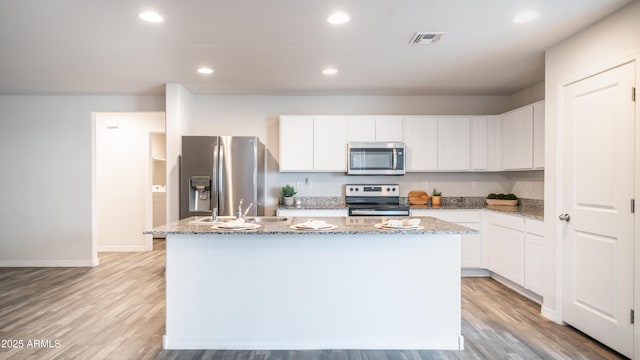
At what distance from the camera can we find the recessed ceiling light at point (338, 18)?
2556mm

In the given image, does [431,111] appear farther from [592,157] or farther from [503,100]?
[592,157]

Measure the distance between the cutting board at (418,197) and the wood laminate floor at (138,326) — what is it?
1.13m

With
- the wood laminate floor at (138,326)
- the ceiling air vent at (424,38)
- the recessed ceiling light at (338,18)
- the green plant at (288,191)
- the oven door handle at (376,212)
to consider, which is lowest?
the wood laminate floor at (138,326)

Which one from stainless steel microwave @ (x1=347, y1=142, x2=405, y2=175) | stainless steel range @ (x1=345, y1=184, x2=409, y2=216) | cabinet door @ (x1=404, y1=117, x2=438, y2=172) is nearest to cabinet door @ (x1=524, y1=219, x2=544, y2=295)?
cabinet door @ (x1=404, y1=117, x2=438, y2=172)

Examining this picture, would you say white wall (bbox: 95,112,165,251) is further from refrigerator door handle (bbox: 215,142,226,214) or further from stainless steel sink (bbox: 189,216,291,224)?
stainless steel sink (bbox: 189,216,291,224)

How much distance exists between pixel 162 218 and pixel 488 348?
20.6 feet

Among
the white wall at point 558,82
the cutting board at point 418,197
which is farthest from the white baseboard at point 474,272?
the white wall at point 558,82

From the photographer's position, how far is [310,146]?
4652 millimetres

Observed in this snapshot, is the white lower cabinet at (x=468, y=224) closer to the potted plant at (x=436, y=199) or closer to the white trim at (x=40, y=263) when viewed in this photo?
the potted plant at (x=436, y=199)

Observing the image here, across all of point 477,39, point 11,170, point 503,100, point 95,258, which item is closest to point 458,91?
point 503,100

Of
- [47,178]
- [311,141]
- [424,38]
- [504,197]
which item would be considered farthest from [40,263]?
[504,197]

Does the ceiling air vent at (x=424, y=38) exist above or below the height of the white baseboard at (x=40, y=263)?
above

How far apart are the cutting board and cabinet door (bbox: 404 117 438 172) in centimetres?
45

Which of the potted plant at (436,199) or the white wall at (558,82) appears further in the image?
the potted plant at (436,199)
